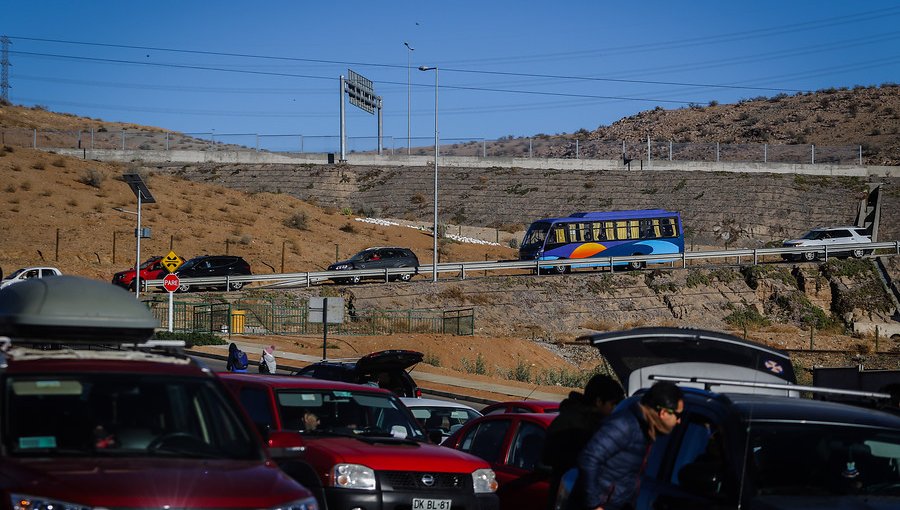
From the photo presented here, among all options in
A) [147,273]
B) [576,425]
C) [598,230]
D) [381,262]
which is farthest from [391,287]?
[576,425]

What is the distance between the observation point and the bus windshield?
61.5 m

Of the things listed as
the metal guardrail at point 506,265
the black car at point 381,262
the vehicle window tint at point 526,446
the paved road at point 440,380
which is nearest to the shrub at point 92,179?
the metal guardrail at point 506,265

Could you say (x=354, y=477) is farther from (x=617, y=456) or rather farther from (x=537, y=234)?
(x=537, y=234)

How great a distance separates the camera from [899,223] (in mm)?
Answer: 76250

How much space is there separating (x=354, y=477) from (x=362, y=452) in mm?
301

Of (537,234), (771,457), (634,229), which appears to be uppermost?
(634,229)

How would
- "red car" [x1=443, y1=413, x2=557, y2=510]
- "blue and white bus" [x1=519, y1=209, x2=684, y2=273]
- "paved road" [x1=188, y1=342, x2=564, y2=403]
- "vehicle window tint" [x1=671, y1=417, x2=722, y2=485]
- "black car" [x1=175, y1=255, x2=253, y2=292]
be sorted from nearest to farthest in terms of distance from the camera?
"vehicle window tint" [x1=671, y1=417, x2=722, y2=485] < "red car" [x1=443, y1=413, x2=557, y2=510] < "paved road" [x1=188, y1=342, x2=564, y2=403] < "black car" [x1=175, y1=255, x2=253, y2=292] < "blue and white bus" [x1=519, y1=209, x2=684, y2=273]

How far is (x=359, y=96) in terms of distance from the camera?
89.6 meters

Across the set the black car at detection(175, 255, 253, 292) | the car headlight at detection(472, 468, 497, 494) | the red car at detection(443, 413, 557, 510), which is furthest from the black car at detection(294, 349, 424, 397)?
the black car at detection(175, 255, 253, 292)

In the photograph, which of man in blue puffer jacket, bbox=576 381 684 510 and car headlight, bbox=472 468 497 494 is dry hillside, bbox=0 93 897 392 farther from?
man in blue puffer jacket, bbox=576 381 684 510

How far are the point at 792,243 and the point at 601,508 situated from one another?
200 ft

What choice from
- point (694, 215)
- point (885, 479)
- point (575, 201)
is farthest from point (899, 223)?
point (885, 479)

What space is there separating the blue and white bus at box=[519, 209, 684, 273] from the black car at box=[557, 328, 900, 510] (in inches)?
2076

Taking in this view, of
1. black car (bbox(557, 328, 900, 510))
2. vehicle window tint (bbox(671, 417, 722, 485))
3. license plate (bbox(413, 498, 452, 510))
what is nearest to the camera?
black car (bbox(557, 328, 900, 510))
